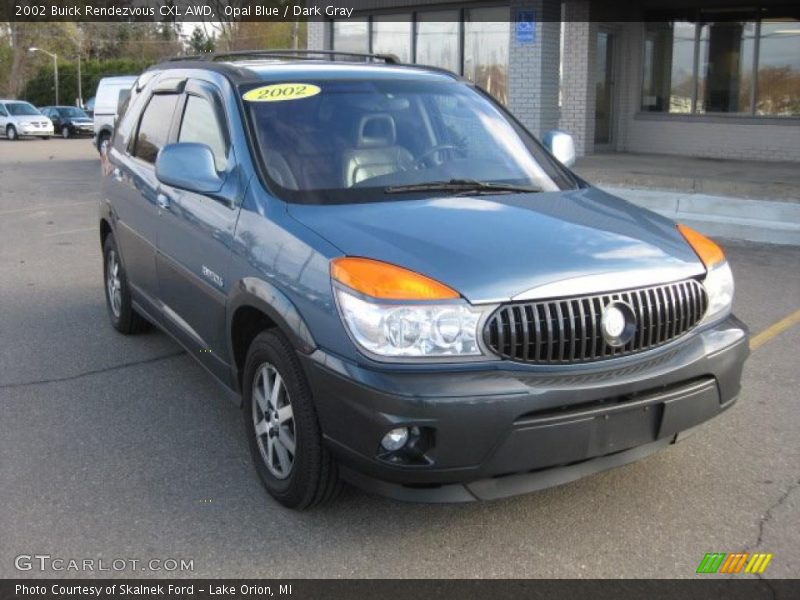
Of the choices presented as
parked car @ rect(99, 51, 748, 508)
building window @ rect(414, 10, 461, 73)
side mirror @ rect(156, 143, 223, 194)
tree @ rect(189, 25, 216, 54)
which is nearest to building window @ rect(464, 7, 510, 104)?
building window @ rect(414, 10, 461, 73)

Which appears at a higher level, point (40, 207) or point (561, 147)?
point (561, 147)

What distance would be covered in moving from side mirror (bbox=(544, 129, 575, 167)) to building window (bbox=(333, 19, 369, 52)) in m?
15.9

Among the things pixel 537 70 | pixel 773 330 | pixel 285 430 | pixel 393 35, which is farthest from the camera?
pixel 393 35

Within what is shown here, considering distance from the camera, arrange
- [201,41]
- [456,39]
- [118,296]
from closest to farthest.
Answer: [118,296] < [456,39] < [201,41]

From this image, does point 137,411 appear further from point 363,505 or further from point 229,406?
point 363,505

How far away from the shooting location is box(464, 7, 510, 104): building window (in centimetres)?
1817

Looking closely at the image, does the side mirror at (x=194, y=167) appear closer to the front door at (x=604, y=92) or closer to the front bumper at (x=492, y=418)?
the front bumper at (x=492, y=418)

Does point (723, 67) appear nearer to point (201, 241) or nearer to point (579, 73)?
point (579, 73)

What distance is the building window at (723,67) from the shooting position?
54.4 ft

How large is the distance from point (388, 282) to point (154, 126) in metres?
2.97

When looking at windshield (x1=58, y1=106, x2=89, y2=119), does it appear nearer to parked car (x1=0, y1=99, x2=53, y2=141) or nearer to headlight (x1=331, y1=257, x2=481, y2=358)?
parked car (x1=0, y1=99, x2=53, y2=141)

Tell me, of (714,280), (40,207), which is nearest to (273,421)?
(714,280)

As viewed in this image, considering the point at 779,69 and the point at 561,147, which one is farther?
the point at 779,69

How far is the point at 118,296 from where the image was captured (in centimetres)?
633
